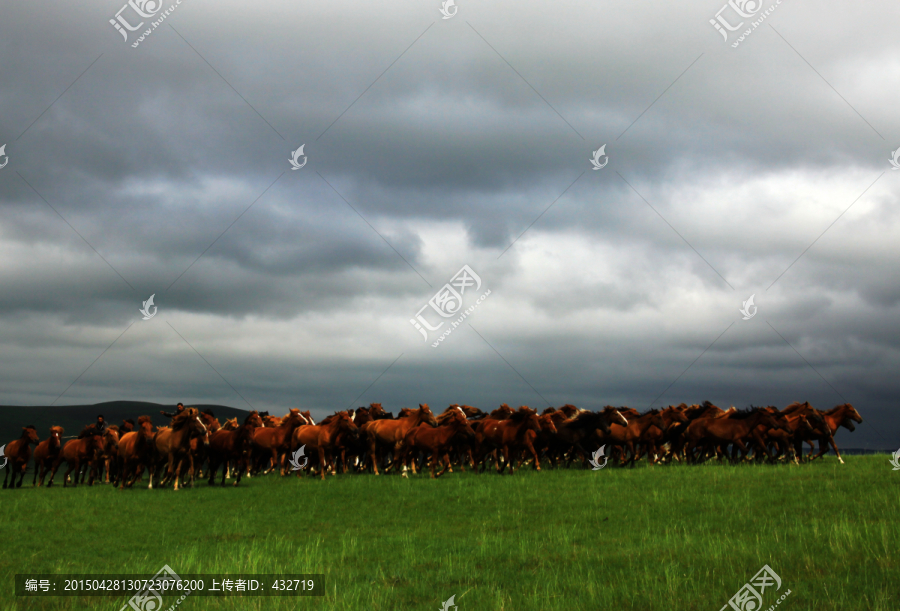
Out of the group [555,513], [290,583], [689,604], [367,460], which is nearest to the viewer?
[689,604]

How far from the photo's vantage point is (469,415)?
109ft

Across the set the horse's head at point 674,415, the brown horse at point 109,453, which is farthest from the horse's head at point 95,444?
the horse's head at point 674,415

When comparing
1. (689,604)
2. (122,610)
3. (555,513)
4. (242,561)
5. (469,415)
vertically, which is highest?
(469,415)

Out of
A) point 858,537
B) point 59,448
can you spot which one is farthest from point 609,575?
point 59,448

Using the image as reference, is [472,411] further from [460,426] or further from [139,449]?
[139,449]

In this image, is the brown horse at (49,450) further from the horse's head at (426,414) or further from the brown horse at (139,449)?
the horse's head at (426,414)

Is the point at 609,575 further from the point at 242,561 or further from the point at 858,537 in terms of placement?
the point at 242,561

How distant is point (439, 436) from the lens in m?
26.2

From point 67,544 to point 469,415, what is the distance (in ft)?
71.3

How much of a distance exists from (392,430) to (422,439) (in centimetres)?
250

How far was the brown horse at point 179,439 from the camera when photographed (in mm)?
23156

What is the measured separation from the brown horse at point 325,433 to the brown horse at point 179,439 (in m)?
5.11

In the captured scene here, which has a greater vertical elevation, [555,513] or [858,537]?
[555,513]

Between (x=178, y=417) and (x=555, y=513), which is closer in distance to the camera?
(x=555, y=513)
